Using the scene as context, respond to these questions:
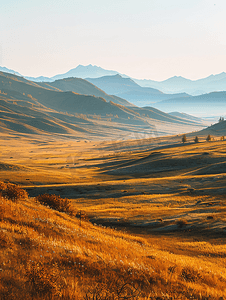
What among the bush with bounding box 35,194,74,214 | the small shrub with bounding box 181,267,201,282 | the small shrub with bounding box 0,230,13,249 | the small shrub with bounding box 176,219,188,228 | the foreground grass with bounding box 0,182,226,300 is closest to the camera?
the foreground grass with bounding box 0,182,226,300

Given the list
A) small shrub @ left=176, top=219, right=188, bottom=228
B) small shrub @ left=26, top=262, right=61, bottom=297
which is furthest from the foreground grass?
small shrub @ left=176, top=219, right=188, bottom=228

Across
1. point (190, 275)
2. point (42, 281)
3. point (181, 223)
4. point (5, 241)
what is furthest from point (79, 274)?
point (181, 223)

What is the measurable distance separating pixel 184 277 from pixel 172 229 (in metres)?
18.1

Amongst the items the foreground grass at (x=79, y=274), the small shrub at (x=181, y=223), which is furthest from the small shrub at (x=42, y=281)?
the small shrub at (x=181, y=223)

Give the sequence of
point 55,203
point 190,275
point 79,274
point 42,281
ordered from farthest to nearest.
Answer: point 55,203
point 190,275
point 79,274
point 42,281

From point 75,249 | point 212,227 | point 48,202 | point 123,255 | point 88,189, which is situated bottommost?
point 88,189

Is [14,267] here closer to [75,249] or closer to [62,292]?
[62,292]

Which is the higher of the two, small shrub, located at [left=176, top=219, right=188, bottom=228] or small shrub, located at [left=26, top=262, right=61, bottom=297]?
small shrub, located at [left=26, top=262, right=61, bottom=297]

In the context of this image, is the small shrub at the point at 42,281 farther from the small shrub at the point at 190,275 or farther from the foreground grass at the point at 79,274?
the small shrub at the point at 190,275

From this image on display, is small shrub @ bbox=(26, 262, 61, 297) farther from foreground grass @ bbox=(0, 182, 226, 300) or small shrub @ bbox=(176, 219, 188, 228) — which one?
small shrub @ bbox=(176, 219, 188, 228)

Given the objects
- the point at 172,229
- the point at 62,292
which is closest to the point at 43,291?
the point at 62,292

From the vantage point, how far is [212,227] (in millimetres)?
25219

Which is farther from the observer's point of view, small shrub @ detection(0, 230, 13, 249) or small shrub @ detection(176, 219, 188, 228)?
small shrub @ detection(176, 219, 188, 228)

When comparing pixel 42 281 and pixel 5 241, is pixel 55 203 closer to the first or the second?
pixel 5 241
